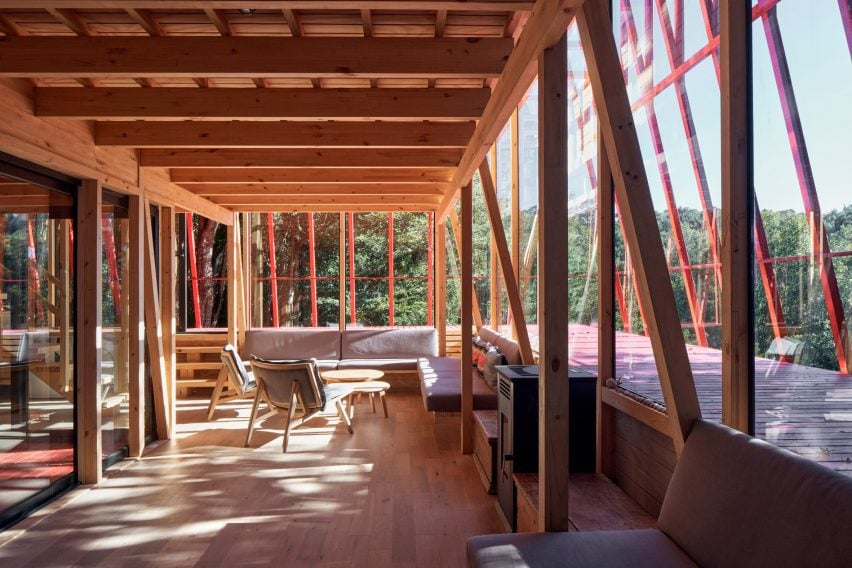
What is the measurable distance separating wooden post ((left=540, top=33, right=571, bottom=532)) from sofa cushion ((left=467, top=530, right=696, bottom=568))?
0.61ft

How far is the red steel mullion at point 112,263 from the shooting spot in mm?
4859

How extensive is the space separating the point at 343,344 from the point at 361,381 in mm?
1464

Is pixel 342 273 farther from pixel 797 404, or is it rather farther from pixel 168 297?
pixel 797 404

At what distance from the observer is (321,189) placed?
682cm

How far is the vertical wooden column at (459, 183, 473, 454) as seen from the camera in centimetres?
512

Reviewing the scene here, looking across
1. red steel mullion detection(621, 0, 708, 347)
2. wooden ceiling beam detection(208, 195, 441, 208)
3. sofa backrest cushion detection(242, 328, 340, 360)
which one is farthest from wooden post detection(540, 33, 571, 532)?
sofa backrest cushion detection(242, 328, 340, 360)

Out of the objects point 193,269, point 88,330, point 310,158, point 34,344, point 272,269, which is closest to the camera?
point 34,344

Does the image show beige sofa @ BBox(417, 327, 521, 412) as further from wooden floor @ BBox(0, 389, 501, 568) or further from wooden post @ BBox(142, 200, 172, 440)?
wooden post @ BBox(142, 200, 172, 440)

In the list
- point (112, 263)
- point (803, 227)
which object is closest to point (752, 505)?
point (803, 227)

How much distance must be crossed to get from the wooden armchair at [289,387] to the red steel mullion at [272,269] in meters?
4.85

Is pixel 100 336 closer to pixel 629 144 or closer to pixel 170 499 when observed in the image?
pixel 170 499

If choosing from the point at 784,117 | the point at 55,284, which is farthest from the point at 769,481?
the point at 55,284

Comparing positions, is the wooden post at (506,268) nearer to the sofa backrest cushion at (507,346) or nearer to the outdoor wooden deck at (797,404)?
the sofa backrest cushion at (507,346)

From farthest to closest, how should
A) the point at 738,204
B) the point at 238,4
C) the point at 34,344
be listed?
1. the point at 34,344
2. the point at 238,4
3. the point at 738,204
